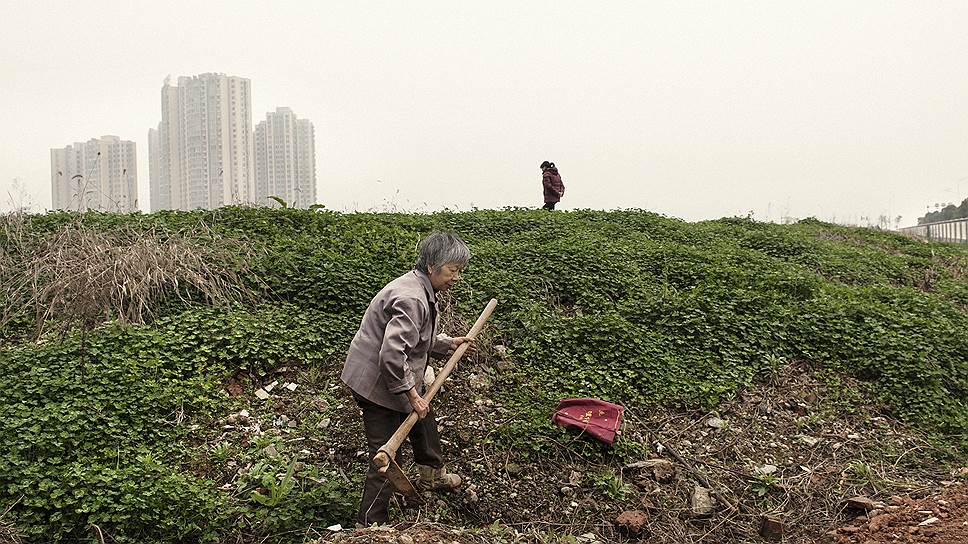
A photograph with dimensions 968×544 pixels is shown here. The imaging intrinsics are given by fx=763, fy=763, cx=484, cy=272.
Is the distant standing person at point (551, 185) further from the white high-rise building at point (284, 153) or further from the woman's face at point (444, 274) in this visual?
the woman's face at point (444, 274)

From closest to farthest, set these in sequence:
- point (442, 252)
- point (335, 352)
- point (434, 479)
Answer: point (442, 252) < point (434, 479) < point (335, 352)

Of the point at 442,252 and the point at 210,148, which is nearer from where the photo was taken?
the point at 442,252

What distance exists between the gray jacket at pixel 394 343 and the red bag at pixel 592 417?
1.36 metres

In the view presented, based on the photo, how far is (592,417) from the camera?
4.98m

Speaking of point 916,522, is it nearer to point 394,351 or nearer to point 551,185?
point 394,351

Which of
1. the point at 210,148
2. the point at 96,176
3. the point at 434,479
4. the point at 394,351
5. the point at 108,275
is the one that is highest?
the point at 210,148

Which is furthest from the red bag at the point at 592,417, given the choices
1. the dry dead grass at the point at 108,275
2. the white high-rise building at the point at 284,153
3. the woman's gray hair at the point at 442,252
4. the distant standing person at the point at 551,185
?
the white high-rise building at the point at 284,153

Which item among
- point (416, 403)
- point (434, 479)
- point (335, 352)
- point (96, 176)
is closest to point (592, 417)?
point (434, 479)

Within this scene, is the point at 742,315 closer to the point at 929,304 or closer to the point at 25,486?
the point at 929,304

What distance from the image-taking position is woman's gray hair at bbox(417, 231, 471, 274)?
12.9 feet

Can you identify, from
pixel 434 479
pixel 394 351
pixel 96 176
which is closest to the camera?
pixel 394 351

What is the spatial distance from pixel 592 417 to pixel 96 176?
7070mm

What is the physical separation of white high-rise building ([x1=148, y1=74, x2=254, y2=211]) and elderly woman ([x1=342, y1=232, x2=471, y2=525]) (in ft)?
39.5

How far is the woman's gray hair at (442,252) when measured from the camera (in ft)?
12.9
